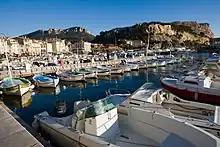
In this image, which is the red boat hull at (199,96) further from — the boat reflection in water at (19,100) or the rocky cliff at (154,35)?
the rocky cliff at (154,35)

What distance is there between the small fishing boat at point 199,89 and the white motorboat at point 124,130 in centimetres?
850

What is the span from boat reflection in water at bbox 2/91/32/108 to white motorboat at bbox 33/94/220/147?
34.5 feet

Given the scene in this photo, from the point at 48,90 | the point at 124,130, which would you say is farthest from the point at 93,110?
the point at 48,90

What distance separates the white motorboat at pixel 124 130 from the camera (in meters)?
5.66

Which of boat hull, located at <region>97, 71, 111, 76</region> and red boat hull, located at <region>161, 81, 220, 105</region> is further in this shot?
boat hull, located at <region>97, 71, 111, 76</region>

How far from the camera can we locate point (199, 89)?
13641mm

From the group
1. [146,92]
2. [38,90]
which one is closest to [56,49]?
[38,90]

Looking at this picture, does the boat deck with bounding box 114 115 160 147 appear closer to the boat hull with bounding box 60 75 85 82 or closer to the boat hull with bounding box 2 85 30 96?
the boat hull with bounding box 2 85 30 96

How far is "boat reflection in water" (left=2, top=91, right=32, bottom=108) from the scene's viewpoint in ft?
53.9

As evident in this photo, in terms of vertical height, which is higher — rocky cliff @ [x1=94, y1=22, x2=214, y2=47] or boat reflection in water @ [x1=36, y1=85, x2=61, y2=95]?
rocky cliff @ [x1=94, y1=22, x2=214, y2=47]

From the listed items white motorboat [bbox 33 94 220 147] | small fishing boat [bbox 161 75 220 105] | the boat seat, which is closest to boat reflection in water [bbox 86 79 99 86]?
small fishing boat [bbox 161 75 220 105]

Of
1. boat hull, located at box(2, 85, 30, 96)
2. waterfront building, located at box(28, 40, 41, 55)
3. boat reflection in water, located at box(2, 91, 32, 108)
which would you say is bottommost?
boat reflection in water, located at box(2, 91, 32, 108)

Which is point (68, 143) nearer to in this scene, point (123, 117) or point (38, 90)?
point (123, 117)

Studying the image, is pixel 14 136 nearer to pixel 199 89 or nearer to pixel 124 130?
pixel 124 130
